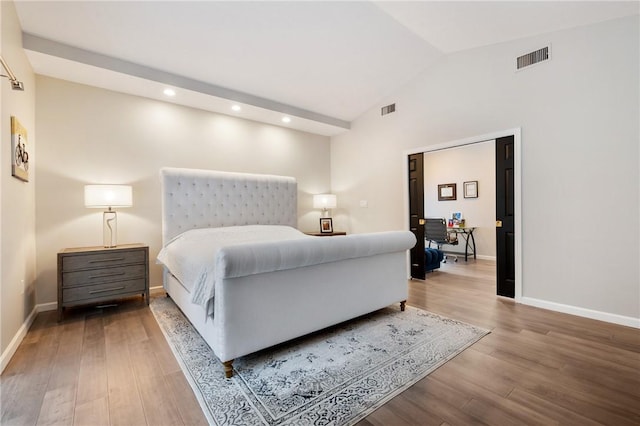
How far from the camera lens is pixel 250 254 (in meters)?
1.87

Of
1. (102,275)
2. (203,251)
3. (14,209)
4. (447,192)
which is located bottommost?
(102,275)

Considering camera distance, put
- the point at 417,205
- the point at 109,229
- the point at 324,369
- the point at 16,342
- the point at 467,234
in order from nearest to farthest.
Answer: the point at 324,369, the point at 16,342, the point at 109,229, the point at 417,205, the point at 467,234

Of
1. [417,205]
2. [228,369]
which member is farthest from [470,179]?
[228,369]

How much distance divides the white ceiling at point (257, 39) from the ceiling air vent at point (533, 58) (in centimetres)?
20

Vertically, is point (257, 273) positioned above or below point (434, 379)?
above

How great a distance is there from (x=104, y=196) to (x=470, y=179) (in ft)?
22.8

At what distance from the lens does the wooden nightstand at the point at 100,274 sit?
→ 2.91 meters

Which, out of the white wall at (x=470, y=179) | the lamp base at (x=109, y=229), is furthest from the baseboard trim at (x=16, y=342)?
the white wall at (x=470, y=179)

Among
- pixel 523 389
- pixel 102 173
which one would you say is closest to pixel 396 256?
pixel 523 389

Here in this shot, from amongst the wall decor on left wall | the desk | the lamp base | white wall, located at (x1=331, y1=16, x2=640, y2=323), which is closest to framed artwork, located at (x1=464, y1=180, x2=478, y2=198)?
the desk

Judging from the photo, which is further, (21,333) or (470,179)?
(470,179)

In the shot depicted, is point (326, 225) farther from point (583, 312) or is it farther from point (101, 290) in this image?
point (583, 312)

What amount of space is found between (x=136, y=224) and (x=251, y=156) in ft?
6.33

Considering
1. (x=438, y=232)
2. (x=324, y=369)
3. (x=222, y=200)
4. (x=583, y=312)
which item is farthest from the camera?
(x=438, y=232)
